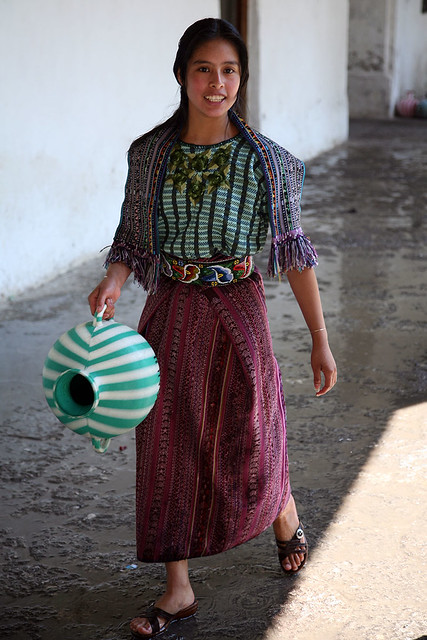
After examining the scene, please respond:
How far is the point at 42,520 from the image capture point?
264 centimetres

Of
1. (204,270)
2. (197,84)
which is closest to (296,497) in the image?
(204,270)

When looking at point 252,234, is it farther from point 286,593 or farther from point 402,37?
point 402,37

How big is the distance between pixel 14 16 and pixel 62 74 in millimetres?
553

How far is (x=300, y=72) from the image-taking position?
9.93 metres

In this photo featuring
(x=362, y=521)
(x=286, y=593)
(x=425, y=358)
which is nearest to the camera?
(x=286, y=593)

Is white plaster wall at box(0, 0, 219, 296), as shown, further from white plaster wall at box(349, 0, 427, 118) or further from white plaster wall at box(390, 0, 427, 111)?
white plaster wall at box(390, 0, 427, 111)

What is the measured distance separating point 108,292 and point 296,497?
1.11 meters

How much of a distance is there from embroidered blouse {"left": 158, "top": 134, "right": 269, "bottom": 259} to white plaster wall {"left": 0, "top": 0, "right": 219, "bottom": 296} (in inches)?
114

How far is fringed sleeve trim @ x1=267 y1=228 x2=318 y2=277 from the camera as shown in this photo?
2.03 metres

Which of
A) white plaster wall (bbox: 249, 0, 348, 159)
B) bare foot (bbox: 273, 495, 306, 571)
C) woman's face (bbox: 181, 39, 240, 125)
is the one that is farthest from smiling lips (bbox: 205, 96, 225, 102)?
white plaster wall (bbox: 249, 0, 348, 159)

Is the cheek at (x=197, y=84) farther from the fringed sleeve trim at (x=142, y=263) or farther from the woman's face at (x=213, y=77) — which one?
the fringed sleeve trim at (x=142, y=263)

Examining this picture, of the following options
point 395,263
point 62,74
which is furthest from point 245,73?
point 395,263

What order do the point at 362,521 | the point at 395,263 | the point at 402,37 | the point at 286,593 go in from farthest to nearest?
the point at 402,37, the point at 395,263, the point at 362,521, the point at 286,593

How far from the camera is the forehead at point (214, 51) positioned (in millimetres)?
1955
